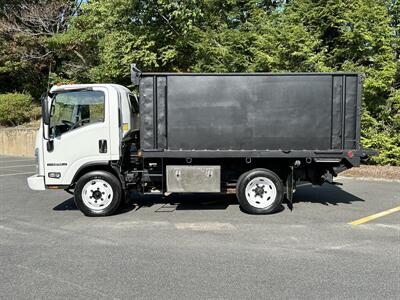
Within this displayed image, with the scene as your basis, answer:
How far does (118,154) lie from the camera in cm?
762

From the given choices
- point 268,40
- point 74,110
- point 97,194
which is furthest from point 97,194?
point 268,40

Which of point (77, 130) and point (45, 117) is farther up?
point (45, 117)

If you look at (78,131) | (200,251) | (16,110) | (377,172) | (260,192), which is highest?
(16,110)

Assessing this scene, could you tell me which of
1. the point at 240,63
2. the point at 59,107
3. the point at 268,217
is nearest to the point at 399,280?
the point at 268,217

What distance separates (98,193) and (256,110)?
3284mm

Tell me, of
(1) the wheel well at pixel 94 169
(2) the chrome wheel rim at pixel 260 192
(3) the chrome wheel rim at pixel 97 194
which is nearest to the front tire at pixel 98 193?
(3) the chrome wheel rim at pixel 97 194

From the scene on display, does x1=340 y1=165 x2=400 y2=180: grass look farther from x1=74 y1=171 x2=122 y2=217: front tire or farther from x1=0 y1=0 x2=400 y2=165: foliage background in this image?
x1=74 y1=171 x2=122 y2=217: front tire

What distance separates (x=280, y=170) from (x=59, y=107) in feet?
14.2

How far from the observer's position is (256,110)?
7527 mm

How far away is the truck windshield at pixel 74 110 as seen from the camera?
7605 millimetres

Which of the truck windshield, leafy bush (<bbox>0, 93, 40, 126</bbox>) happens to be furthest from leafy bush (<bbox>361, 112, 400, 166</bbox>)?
leafy bush (<bbox>0, 93, 40, 126</bbox>)

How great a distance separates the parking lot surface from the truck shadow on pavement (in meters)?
0.06

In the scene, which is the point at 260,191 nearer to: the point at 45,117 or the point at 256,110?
the point at 256,110

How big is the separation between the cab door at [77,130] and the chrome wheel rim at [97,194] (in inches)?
A: 15.0
